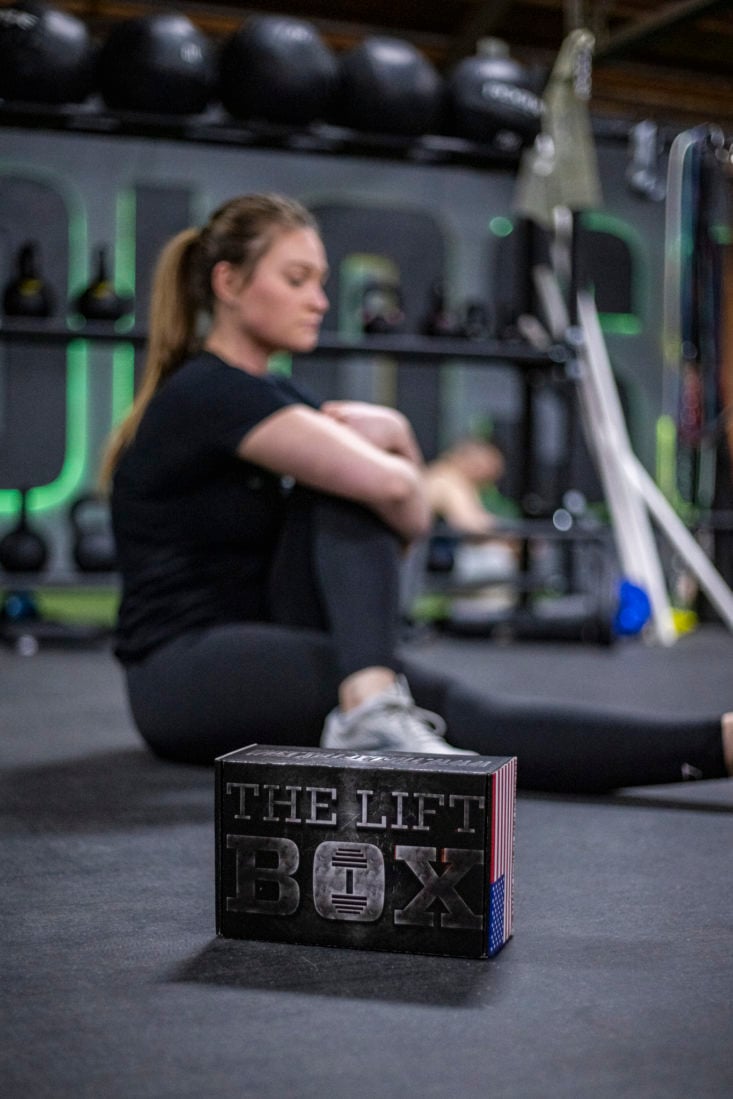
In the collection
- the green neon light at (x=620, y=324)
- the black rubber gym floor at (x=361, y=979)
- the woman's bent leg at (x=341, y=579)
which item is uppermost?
the green neon light at (x=620, y=324)

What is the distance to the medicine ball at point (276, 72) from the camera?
3775mm

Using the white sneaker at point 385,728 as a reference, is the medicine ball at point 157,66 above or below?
above

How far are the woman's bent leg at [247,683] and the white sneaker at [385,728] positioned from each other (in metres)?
0.07

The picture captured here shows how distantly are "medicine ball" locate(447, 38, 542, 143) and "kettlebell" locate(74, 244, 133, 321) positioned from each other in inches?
50.4

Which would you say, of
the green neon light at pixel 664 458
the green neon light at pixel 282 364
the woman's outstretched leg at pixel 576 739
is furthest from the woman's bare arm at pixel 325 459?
the green neon light at pixel 664 458

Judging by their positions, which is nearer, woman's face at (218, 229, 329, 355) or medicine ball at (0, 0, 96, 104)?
woman's face at (218, 229, 329, 355)

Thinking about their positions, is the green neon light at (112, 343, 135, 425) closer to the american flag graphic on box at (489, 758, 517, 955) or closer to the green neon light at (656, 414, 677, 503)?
the green neon light at (656, 414, 677, 503)

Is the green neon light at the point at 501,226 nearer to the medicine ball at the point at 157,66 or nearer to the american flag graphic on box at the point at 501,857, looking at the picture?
the medicine ball at the point at 157,66

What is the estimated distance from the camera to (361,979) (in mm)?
1017

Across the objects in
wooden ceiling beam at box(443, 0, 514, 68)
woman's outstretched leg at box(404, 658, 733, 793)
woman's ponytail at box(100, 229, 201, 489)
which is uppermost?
wooden ceiling beam at box(443, 0, 514, 68)

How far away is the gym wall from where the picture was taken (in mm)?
5086

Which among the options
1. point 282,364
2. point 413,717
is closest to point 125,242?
point 282,364

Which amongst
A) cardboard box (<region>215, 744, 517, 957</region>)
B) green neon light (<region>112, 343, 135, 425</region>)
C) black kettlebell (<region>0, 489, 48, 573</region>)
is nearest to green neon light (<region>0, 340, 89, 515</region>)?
green neon light (<region>112, 343, 135, 425</region>)

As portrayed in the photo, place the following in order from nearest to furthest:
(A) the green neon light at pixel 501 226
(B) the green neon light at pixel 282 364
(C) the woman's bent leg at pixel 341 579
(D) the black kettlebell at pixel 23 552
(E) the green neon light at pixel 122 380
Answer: (C) the woman's bent leg at pixel 341 579, (D) the black kettlebell at pixel 23 552, (E) the green neon light at pixel 122 380, (B) the green neon light at pixel 282 364, (A) the green neon light at pixel 501 226
